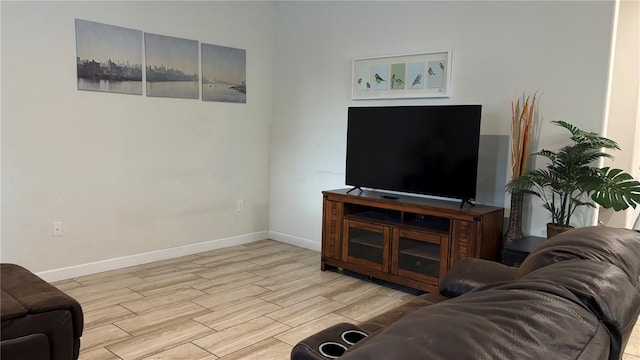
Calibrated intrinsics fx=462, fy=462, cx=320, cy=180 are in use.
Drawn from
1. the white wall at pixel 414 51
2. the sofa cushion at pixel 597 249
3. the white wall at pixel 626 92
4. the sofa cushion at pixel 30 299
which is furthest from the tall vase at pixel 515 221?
the sofa cushion at pixel 30 299

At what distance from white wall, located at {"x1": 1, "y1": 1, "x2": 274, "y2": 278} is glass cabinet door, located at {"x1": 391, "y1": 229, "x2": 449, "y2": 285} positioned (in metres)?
2.01

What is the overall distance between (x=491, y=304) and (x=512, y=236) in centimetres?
263

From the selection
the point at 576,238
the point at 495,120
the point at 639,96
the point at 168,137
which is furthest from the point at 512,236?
the point at 168,137

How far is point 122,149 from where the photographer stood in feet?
12.9

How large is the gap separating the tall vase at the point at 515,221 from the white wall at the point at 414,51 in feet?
0.68

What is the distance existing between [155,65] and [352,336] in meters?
3.44

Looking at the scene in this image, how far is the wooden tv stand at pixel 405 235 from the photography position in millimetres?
3240

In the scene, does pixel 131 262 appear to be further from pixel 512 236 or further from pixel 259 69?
pixel 512 236

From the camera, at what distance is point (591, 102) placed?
3.12 m

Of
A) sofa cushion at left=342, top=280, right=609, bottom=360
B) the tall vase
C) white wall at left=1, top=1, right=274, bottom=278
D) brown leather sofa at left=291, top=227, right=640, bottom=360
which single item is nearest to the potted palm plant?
the tall vase

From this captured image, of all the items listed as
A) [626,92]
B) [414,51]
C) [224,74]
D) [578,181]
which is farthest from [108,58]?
[626,92]

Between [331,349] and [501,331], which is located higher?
[501,331]

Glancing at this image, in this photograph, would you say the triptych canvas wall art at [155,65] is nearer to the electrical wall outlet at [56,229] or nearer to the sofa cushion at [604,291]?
the electrical wall outlet at [56,229]

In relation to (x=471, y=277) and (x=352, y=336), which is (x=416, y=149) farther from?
(x=352, y=336)
